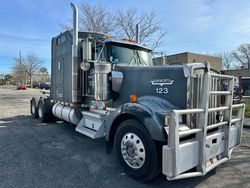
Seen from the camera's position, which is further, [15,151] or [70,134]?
[70,134]

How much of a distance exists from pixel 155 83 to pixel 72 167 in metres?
2.25

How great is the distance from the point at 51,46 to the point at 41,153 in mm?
4116

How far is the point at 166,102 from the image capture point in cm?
350

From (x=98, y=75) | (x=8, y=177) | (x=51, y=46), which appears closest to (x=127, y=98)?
(x=98, y=75)

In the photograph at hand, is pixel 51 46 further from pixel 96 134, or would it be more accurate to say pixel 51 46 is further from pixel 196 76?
pixel 196 76

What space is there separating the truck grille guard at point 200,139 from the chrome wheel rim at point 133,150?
0.58 metres

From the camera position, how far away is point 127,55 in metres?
4.94

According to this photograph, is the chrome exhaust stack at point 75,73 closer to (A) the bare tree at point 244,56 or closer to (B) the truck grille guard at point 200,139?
(B) the truck grille guard at point 200,139

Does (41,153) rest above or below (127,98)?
below

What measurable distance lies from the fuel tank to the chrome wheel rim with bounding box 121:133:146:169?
87cm

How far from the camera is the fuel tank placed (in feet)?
11.0

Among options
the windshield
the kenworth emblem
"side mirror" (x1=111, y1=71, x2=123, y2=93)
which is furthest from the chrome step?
the kenworth emblem

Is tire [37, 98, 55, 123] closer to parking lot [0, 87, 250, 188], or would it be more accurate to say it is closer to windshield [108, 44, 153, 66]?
parking lot [0, 87, 250, 188]

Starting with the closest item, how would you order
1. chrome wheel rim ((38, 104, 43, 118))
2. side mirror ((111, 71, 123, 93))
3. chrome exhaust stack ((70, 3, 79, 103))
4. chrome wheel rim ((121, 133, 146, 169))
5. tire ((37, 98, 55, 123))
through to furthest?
chrome wheel rim ((121, 133, 146, 169)), side mirror ((111, 71, 123, 93)), chrome exhaust stack ((70, 3, 79, 103)), tire ((37, 98, 55, 123)), chrome wheel rim ((38, 104, 43, 118))
